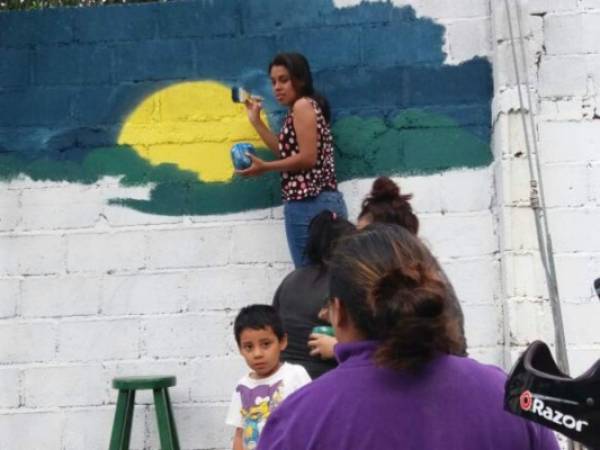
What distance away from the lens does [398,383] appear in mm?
2186

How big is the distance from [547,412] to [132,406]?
3.54 meters

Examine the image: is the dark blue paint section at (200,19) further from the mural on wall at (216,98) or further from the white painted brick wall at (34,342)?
the white painted brick wall at (34,342)

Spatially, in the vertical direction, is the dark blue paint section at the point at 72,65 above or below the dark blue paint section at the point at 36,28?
below

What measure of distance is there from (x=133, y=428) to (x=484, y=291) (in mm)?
1702

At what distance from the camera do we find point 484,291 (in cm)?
514

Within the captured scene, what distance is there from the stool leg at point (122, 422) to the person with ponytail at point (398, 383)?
300cm

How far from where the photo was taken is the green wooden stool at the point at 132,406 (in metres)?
5.07

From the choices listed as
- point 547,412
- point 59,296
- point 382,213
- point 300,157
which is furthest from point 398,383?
point 59,296


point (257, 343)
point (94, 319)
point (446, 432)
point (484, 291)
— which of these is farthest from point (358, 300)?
point (94, 319)

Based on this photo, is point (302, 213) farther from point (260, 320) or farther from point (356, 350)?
point (356, 350)

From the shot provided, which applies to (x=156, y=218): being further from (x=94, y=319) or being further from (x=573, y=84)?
(x=573, y=84)

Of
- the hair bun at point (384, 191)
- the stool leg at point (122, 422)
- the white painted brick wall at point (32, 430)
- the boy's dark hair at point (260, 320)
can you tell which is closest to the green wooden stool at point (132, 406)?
the stool leg at point (122, 422)

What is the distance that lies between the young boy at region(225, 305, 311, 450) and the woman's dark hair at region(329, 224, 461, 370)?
2063mm

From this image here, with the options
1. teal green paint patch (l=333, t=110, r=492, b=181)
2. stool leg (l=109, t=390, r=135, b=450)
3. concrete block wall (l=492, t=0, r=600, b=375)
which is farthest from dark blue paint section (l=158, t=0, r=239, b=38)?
stool leg (l=109, t=390, r=135, b=450)
